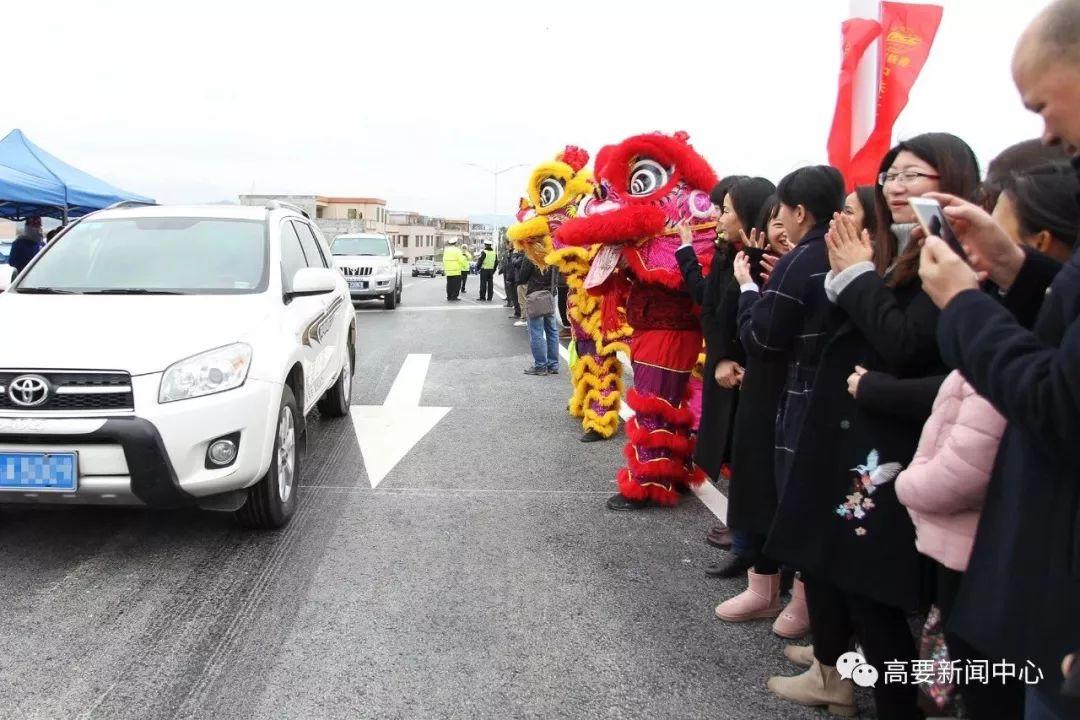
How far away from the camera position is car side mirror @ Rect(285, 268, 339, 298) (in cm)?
448

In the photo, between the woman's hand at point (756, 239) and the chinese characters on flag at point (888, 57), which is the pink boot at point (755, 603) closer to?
the woman's hand at point (756, 239)

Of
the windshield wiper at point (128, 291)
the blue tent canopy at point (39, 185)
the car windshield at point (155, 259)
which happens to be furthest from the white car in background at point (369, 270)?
the windshield wiper at point (128, 291)

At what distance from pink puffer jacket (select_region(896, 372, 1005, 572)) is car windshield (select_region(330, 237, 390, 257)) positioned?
17.4 m

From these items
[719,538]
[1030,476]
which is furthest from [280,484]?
[1030,476]

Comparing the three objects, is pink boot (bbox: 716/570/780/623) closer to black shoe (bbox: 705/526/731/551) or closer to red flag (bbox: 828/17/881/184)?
black shoe (bbox: 705/526/731/551)

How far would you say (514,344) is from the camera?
39.3 ft

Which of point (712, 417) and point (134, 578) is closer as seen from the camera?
point (134, 578)

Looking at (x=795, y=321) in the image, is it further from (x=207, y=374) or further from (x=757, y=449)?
(x=207, y=374)

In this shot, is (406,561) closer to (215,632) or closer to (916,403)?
(215,632)

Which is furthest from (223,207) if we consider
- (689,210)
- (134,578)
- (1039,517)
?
(1039,517)

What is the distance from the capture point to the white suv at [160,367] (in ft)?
11.0

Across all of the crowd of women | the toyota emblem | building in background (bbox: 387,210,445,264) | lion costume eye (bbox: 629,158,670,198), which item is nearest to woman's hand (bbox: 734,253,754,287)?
the crowd of women

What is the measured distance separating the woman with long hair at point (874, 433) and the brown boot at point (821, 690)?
0.29m

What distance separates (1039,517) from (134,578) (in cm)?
355
